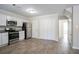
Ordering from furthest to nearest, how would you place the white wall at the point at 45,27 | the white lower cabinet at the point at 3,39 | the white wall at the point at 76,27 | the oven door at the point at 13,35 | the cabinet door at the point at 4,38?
the white wall at the point at 45,27 < the oven door at the point at 13,35 < the cabinet door at the point at 4,38 < the white lower cabinet at the point at 3,39 < the white wall at the point at 76,27

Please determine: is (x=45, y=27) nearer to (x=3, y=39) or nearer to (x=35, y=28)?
(x=35, y=28)

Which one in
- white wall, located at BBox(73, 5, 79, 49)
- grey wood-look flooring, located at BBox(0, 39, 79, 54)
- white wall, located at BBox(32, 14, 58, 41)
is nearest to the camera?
grey wood-look flooring, located at BBox(0, 39, 79, 54)

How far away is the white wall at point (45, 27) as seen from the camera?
27.7 ft

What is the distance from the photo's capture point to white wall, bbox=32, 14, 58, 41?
27.7 ft

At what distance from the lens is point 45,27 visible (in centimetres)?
926

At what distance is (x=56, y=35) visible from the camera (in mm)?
8234

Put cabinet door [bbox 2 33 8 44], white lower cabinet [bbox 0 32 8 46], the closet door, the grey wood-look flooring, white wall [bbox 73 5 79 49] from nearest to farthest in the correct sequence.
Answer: the grey wood-look flooring, white wall [bbox 73 5 79 49], white lower cabinet [bbox 0 32 8 46], cabinet door [bbox 2 33 8 44], the closet door

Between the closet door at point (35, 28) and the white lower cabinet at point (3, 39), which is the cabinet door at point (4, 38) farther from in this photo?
the closet door at point (35, 28)

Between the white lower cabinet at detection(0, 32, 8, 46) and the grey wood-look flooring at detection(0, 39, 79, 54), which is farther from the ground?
the white lower cabinet at detection(0, 32, 8, 46)

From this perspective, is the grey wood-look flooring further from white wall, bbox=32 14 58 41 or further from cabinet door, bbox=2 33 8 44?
white wall, bbox=32 14 58 41

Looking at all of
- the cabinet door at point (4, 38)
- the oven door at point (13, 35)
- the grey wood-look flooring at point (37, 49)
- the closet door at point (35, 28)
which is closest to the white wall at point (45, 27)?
the closet door at point (35, 28)

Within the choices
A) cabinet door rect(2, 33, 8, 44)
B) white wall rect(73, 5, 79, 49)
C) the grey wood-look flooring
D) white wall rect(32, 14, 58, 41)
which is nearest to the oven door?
cabinet door rect(2, 33, 8, 44)

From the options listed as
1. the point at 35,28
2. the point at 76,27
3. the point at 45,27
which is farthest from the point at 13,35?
the point at 76,27
